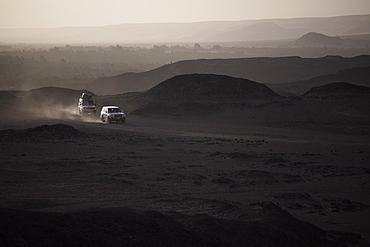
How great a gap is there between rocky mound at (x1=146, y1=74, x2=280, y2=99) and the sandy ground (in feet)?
87.3

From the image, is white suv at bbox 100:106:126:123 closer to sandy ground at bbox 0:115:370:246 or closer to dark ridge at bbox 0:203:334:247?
sandy ground at bbox 0:115:370:246

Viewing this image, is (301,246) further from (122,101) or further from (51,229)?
(122,101)

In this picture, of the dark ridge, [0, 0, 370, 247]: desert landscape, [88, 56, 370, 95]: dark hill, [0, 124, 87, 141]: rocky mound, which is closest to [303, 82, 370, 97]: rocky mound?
[0, 0, 370, 247]: desert landscape

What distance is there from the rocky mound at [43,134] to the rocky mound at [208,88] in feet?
94.6

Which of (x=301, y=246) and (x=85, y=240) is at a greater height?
(x=85, y=240)

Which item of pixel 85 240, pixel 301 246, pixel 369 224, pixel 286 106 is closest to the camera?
pixel 85 240

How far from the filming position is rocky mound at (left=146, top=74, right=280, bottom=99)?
57.9 meters

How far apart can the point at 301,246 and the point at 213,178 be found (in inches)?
293

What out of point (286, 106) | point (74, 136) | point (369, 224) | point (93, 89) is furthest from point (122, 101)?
point (369, 224)

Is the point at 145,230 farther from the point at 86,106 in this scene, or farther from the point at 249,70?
the point at 249,70

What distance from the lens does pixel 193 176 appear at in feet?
60.3

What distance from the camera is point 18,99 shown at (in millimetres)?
60031

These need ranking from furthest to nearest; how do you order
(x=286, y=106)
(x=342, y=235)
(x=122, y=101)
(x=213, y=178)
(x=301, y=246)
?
(x=122, y=101) < (x=286, y=106) < (x=213, y=178) < (x=342, y=235) < (x=301, y=246)

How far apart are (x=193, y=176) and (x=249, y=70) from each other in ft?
327
